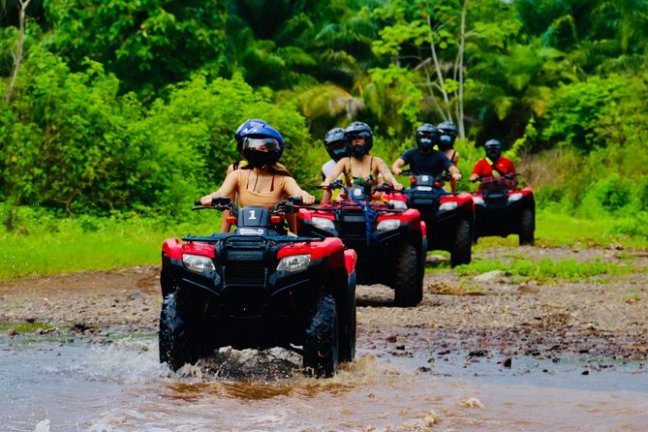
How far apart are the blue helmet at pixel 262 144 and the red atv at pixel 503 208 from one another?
1419 centimetres

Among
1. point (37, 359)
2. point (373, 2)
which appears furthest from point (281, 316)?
point (373, 2)

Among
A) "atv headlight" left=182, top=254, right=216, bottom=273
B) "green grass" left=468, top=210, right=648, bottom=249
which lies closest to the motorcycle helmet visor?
"atv headlight" left=182, top=254, right=216, bottom=273

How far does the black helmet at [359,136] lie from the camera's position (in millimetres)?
16359

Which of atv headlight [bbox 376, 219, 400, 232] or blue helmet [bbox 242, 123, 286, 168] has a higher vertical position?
blue helmet [bbox 242, 123, 286, 168]

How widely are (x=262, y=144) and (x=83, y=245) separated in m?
10.1

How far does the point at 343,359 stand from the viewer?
10.2 m

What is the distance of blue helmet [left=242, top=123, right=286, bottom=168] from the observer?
35.0ft

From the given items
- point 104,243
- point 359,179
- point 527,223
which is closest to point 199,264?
point 359,179

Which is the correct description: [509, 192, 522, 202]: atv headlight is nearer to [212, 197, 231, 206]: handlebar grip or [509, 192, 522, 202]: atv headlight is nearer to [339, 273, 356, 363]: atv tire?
[339, 273, 356, 363]: atv tire

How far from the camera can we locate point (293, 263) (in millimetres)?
9281

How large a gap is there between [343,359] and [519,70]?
136 feet

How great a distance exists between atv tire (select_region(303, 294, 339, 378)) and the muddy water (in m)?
0.11

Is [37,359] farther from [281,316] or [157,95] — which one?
[157,95]

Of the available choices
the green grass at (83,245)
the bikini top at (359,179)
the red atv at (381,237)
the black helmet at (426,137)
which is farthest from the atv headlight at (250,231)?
the black helmet at (426,137)
